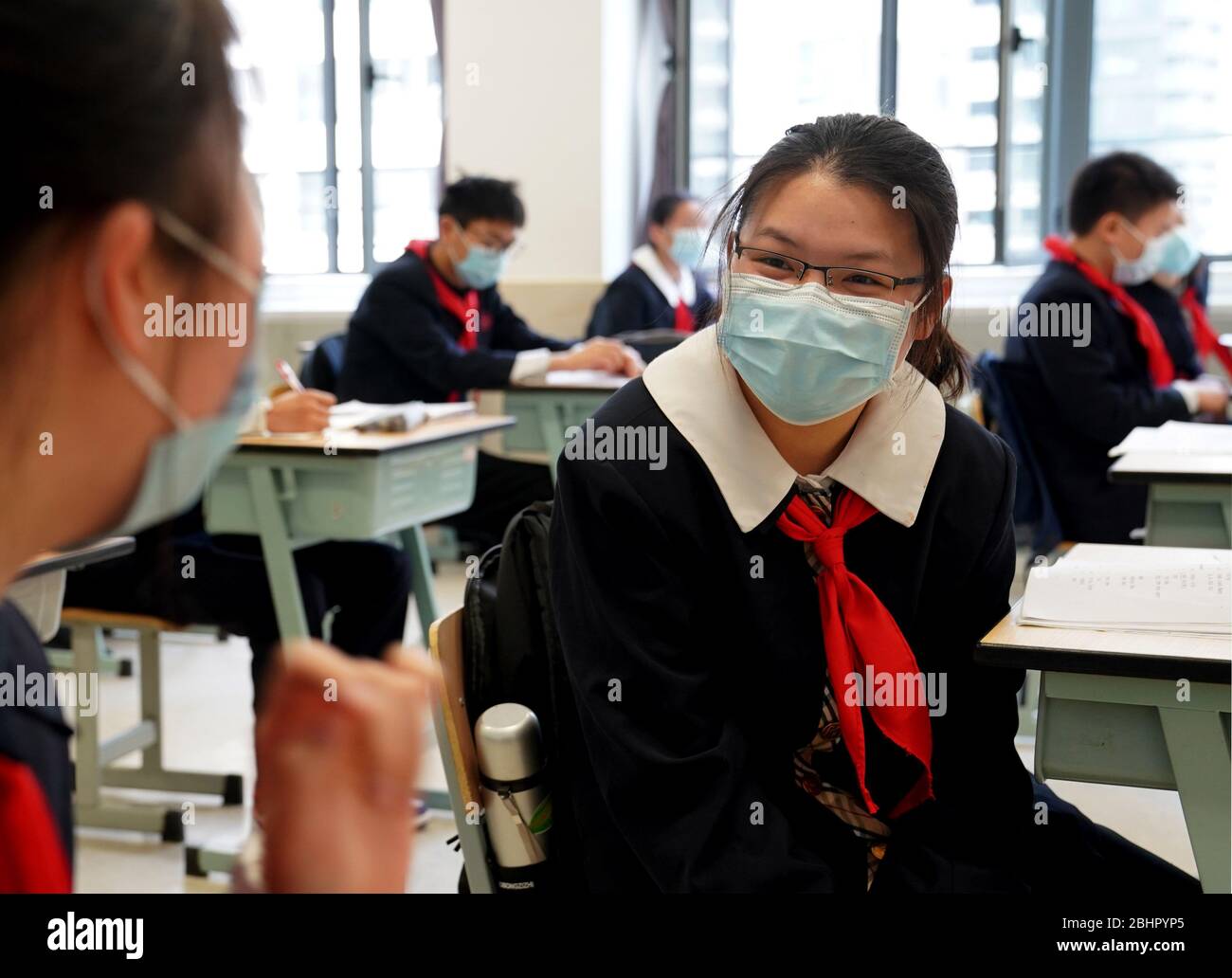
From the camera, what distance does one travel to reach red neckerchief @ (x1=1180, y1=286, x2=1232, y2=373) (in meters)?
3.91

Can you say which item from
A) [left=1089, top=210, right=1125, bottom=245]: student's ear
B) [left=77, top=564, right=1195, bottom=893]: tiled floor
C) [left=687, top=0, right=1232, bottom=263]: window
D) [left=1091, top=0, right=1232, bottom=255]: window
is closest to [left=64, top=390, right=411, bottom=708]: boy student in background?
[left=77, top=564, right=1195, bottom=893]: tiled floor

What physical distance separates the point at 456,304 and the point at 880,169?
106 inches

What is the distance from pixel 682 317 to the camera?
17.0 ft

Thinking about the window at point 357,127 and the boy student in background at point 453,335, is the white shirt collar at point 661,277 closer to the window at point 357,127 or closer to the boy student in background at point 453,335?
the boy student in background at point 453,335

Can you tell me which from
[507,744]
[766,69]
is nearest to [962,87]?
[766,69]

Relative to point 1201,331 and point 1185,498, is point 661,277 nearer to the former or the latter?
point 1201,331

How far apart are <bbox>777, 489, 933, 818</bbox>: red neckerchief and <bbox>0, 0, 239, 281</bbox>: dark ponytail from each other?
0.91 metres

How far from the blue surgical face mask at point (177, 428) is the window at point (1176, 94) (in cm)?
566

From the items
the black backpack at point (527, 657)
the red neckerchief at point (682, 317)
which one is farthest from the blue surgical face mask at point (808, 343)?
the red neckerchief at point (682, 317)

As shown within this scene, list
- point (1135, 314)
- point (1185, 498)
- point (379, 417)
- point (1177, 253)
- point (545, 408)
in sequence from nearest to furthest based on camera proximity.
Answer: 1. point (1185, 498)
2. point (379, 417)
3. point (1135, 314)
4. point (1177, 253)
5. point (545, 408)

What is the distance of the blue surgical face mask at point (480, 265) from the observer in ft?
12.6

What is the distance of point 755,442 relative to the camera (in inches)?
54.4
